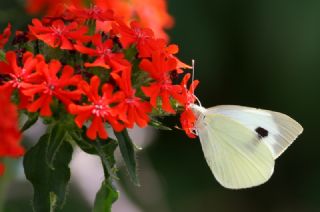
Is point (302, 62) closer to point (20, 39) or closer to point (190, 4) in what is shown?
point (190, 4)

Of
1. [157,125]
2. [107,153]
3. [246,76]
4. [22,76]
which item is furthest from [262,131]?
[246,76]

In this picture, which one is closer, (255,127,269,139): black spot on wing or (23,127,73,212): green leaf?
(23,127,73,212): green leaf

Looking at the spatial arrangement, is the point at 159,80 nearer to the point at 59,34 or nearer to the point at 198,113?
the point at 59,34

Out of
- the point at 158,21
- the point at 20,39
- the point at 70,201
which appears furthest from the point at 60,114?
the point at 70,201

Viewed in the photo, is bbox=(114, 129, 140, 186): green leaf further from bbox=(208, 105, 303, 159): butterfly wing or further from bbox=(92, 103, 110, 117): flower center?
bbox=(208, 105, 303, 159): butterfly wing

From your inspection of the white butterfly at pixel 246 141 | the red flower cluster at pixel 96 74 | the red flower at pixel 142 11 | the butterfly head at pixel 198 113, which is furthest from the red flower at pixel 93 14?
the red flower at pixel 142 11

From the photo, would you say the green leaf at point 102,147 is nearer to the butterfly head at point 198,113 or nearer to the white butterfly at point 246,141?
the butterfly head at point 198,113

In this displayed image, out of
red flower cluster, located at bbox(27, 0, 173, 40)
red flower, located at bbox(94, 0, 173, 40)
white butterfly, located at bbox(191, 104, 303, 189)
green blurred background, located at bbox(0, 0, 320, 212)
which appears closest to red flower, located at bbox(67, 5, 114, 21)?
white butterfly, located at bbox(191, 104, 303, 189)
